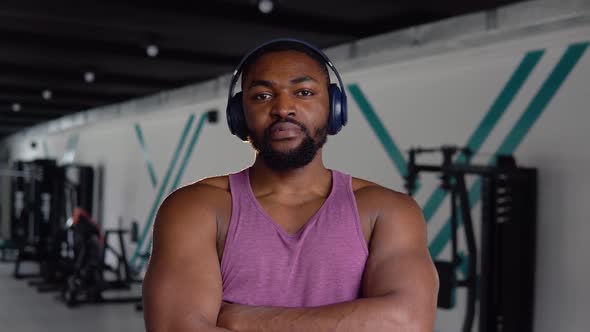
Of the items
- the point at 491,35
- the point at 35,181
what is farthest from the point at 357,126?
the point at 35,181

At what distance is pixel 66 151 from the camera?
11.2m

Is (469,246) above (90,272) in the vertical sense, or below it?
above

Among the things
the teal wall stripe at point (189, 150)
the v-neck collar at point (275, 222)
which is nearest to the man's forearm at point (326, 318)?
the v-neck collar at point (275, 222)

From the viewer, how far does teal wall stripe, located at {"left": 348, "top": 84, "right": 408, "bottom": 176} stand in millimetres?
4367

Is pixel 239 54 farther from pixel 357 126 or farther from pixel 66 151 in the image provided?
pixel 66 151

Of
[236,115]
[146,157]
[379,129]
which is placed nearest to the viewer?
[236,115]

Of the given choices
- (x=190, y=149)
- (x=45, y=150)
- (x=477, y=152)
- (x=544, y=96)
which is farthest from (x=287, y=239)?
(x=45, y=150)

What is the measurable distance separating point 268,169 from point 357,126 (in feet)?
11.2

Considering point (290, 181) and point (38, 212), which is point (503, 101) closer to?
point (290, 181)

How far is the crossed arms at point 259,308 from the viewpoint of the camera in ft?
3.94

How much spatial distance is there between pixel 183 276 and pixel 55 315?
16.3 ft

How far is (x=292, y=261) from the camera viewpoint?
1.25 meters

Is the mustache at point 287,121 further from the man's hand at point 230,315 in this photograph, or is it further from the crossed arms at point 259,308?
the man's hand at point 230,315

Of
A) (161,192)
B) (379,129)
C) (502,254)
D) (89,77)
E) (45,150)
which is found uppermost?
(89,77)
